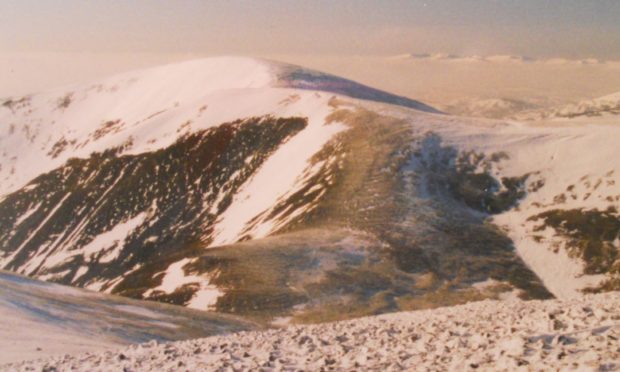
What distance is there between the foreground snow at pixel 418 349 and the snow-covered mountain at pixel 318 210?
2308cm

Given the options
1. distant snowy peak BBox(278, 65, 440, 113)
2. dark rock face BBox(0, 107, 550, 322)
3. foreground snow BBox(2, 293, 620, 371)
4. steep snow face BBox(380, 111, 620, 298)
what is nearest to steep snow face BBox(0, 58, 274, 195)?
distant snowy peak BBox(278, 65, 440, 113)

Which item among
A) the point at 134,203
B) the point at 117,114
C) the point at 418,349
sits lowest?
the point at 418,349

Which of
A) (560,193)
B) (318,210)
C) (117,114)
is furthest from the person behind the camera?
(117,114)

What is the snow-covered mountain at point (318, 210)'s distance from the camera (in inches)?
1943

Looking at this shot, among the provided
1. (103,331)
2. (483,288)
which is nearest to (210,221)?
(483,288)

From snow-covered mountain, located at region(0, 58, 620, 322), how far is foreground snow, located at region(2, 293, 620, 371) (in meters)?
23.1

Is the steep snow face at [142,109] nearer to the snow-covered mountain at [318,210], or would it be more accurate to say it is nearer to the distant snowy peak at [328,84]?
the distant snowy peak at [328,84]

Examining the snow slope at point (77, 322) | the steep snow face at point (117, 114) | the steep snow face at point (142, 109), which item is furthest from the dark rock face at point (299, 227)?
the snow slope at point (77, 322)

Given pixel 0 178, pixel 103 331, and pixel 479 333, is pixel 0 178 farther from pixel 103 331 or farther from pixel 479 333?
pixel 479 333

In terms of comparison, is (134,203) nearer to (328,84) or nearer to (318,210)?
(318,210)

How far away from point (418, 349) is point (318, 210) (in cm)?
4682

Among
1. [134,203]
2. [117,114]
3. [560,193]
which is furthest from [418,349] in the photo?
[117,114]

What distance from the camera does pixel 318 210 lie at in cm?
6262

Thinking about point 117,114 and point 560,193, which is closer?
point 560,193
